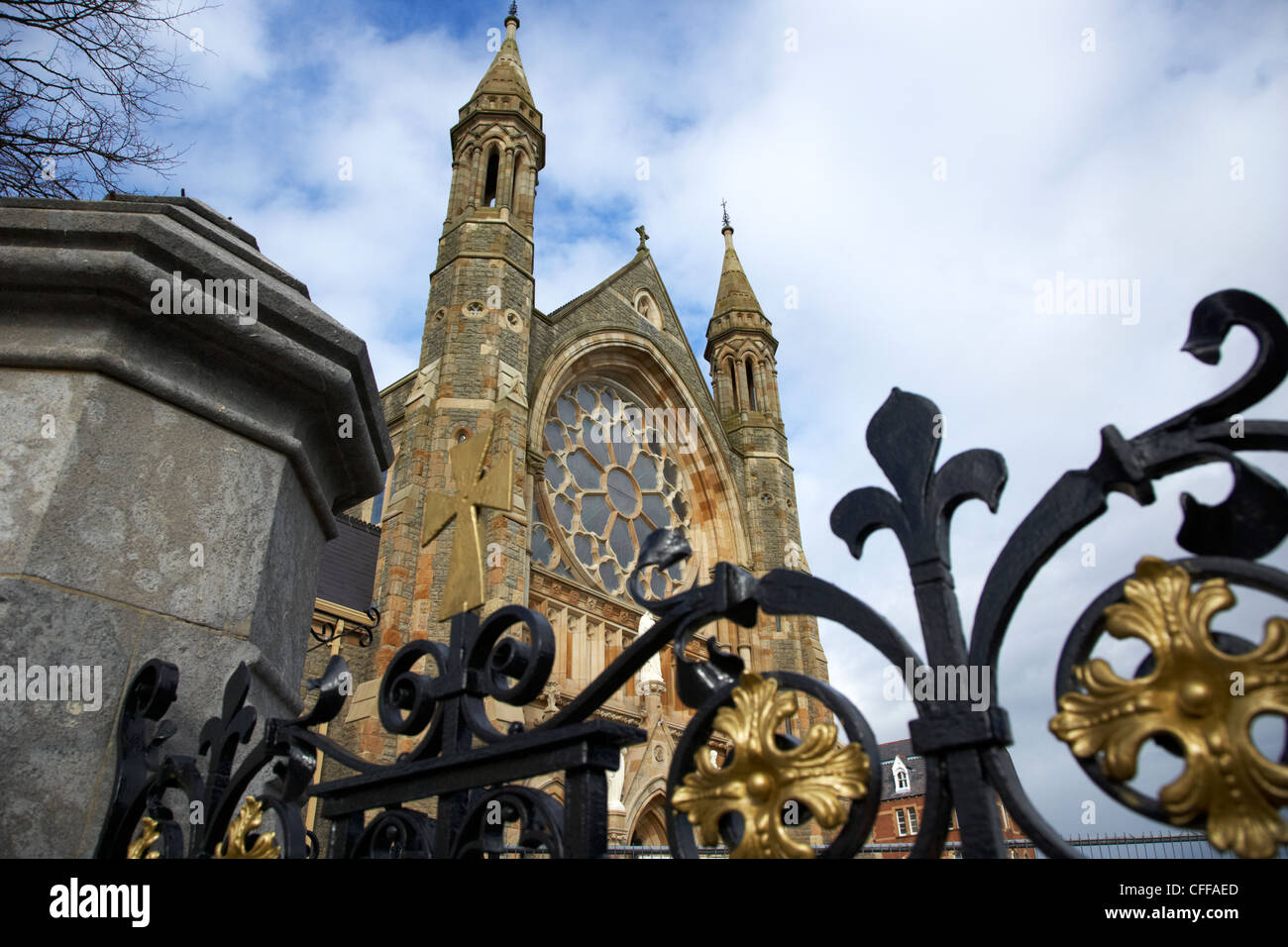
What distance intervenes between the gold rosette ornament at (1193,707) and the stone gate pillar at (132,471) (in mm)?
1748

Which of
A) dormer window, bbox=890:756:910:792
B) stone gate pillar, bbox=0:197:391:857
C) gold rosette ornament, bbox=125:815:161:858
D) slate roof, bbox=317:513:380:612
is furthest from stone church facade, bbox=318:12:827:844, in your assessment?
gold rosette ornament, bbox=125:815:161:858

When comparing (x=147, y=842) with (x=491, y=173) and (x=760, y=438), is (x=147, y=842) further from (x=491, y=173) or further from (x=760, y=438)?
(x=760, y=438)

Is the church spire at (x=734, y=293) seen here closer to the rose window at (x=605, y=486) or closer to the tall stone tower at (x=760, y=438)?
the tall stone tower at (x=760, y=438)

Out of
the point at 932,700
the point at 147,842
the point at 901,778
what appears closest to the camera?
the point at 932,700

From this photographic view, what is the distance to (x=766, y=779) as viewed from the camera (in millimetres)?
912

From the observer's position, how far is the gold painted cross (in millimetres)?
1488

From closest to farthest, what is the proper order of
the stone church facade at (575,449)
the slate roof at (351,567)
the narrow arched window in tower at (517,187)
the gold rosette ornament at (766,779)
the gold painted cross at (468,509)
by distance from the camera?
the gold rosette ornament at (766,779) → the gold painted cross at (468,509) → the stone church facade at (575,449) → the slate roof at (351,567) → the narrow arched window in tower at (517,187)

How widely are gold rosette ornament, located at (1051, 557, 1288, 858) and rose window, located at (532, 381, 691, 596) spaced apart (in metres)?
13.3

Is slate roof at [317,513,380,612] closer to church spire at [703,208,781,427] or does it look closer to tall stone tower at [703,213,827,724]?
tall stone tower at [703,213,827,724]

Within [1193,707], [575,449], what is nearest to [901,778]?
[1193,707]

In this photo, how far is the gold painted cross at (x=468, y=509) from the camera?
4.88 ft

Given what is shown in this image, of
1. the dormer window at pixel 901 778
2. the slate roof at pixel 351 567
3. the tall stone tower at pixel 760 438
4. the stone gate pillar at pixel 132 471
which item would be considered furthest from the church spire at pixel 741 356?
the stone gate pillar at pixel 132 471

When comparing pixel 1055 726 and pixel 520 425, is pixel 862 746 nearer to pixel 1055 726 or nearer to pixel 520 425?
pixel 1055 726

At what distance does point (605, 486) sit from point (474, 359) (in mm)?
4420
